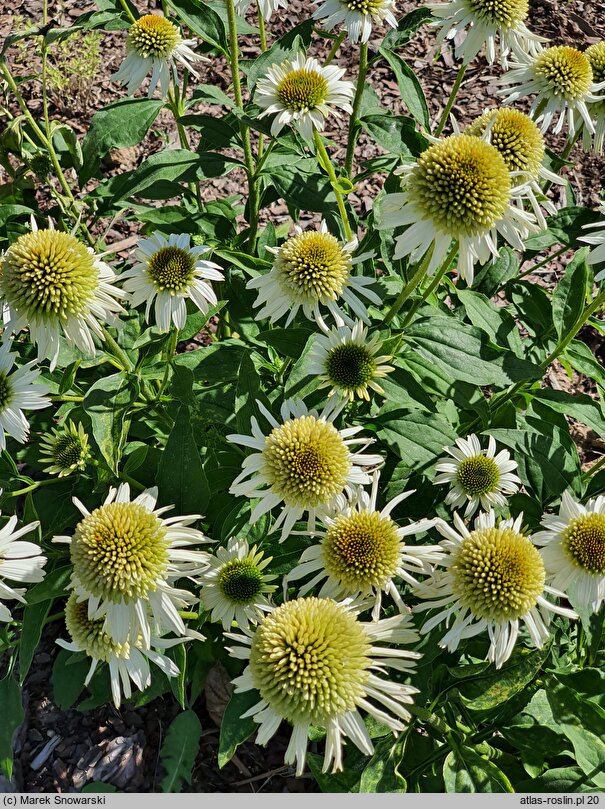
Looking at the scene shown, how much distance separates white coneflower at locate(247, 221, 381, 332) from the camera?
7.41ft

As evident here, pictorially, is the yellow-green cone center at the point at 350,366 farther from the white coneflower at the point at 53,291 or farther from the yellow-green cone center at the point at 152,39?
the yellow-green cone center at the point at 152,39

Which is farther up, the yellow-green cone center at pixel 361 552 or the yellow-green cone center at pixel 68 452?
the yellow-green cone center at pixel 68 452

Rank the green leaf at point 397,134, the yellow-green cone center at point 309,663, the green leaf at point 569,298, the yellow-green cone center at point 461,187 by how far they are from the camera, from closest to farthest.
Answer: the yellow-green cone center at point 309,663, the yellow-green cone center at point 461,187, the green leaf at point 569,298, the green leaf at point 397,134

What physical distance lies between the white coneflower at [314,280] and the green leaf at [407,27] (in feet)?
3.44

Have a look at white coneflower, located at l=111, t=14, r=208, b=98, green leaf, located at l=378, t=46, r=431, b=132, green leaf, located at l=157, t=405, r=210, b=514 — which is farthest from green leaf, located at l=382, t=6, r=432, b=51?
green leaf, located at l=157, t=405, r=210, b=514

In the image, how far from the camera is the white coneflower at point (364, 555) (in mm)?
2016

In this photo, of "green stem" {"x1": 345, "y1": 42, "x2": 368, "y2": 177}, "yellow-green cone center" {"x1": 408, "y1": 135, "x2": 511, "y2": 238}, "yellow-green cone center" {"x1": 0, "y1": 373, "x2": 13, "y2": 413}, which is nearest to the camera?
"yellow-green cone center" {"x1": 408, "y1": 135, "x2": 511, "y2": 238}

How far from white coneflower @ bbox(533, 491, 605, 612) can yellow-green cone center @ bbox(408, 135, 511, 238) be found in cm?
91

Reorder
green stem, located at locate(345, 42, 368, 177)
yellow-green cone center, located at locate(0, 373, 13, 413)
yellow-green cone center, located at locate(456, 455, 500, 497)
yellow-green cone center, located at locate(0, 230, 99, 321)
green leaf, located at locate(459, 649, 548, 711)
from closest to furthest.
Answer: yellow-green cone center, located at locate(0, 230, 99, 321), green leaf, located at locate(459, 649, 548, 711), yellow-green cone center, located at locate(0, 373, 13, 413), yellow-green cone center, located at locate(456, 455, 500, 497), green stem, located at locate(345, 42, 368, 177)

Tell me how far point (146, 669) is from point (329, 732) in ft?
1.93

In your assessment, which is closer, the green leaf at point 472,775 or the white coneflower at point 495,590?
the white coneflower at point 495,590

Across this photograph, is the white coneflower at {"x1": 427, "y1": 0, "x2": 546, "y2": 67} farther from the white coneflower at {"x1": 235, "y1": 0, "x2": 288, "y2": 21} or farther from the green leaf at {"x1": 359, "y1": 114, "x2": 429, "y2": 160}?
the white coneflower at {"x1": 235, "y1": 0, "x2": 288, "y2": 21}

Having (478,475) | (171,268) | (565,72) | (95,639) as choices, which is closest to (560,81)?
(565,72)

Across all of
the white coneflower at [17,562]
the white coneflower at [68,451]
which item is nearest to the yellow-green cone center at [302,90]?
the white coneflower at [68,451]
